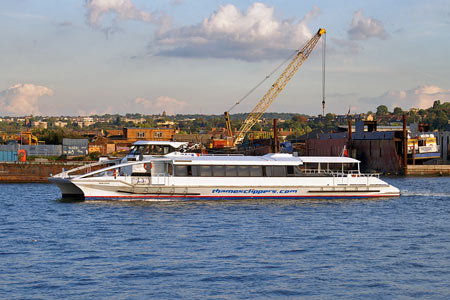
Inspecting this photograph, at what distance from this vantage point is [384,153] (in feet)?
328

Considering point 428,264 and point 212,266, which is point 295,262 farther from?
point 428,264

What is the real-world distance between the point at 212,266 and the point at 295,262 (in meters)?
3.66

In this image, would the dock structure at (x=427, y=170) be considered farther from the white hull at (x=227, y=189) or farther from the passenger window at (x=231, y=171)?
the passenger window at (x=231, y=171)

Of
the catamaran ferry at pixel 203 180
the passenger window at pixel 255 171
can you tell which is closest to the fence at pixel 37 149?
the catamaran ferry at pixel 203 180

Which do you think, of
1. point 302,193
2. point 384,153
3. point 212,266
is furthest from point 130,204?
point 384,153

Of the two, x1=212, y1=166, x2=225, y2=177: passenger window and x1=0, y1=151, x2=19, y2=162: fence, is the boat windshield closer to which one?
x1=212, y1=166, x2=225, y2=177: passenger window

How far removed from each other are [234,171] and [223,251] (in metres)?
18.8

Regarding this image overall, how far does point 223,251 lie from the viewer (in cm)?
2934

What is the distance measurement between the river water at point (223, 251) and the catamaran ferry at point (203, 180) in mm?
1254

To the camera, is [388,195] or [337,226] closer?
[337,226]

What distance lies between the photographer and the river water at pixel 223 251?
22844 millimetres

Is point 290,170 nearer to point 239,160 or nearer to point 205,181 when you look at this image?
point 239,160

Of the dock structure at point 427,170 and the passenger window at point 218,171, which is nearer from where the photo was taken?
the passenger window at point 218,171

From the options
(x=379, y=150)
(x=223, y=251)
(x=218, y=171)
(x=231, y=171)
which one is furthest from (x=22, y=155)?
(x=223, y=251)
